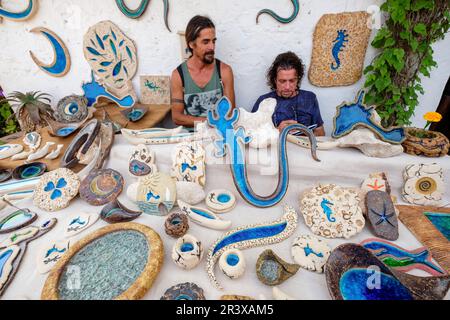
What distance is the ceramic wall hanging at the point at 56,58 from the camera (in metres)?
2.58

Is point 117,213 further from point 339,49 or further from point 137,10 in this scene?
point 339,49

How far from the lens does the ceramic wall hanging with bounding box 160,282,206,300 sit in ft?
3.17

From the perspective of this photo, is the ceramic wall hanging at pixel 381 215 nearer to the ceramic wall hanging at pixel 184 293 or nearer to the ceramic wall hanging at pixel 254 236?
the ceramic wall hanging at pixel 254 236

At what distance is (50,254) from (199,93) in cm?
171

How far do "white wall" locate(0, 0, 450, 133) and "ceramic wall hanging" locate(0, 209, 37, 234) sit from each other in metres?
1.77

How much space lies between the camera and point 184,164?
1485mm

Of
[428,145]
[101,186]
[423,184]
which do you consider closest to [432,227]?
[423,184]

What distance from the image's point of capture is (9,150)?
76.6 inches

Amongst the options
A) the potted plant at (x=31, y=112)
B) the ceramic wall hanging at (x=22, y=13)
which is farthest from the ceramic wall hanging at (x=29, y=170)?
the ceramic wall hanging at (x=22, y=13)

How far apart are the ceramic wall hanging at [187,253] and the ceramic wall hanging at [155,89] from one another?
1981 mm

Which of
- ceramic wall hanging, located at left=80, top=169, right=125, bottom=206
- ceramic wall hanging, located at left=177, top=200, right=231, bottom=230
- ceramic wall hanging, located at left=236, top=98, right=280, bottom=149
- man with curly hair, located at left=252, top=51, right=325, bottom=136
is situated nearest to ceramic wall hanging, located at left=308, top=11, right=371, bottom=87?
man with curly hair, located at left=252, top=51, right=325, bottom=136
